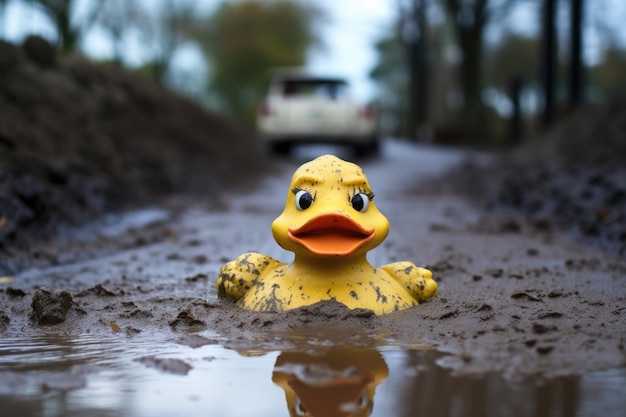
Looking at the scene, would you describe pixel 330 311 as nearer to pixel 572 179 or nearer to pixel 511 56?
pixel 572 179

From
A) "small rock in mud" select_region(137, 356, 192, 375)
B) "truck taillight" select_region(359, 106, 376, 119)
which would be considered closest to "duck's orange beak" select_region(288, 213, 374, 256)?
"small rock in mud" select_region(137, 356, 192, 375)

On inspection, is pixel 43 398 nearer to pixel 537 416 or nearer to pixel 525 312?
pixel 537 416

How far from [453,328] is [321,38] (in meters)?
44.0

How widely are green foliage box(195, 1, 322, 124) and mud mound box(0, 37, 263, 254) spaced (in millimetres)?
28942

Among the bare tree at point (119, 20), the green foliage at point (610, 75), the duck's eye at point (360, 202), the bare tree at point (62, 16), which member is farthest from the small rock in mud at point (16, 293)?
the bare tree at point (119, 20)

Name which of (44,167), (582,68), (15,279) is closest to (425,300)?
(15,279)

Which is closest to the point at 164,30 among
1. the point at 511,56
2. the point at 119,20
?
the point at 119,20

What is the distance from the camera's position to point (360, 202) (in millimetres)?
4020

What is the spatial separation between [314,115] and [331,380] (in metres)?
12.5

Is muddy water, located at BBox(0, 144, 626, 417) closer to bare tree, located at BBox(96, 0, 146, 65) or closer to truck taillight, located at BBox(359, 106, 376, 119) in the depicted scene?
truck taillight, located at BBox(359, 106, 376, 119)

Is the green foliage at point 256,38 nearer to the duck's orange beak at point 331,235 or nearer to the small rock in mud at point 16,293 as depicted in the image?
the small rock in mud at point 16,293

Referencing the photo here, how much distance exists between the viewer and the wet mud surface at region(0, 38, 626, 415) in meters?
3.28

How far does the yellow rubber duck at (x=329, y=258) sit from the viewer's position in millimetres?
3834

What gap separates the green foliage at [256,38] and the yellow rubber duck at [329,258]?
39.0m
